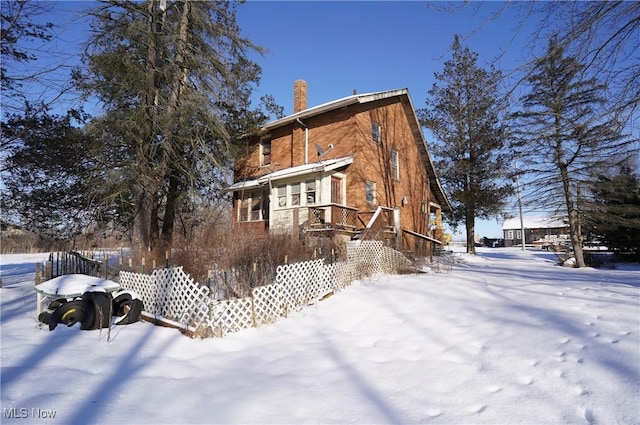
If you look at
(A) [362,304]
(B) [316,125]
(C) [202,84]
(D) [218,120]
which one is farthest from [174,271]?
(B) [316,125]

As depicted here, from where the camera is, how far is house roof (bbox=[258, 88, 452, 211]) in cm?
1675

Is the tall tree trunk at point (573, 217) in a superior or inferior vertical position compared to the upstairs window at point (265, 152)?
inferior

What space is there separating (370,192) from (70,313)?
1381 cm

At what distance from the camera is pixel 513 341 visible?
190 inches

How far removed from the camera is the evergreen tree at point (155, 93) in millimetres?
11527

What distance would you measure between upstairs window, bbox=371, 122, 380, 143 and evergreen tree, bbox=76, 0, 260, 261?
293 inches

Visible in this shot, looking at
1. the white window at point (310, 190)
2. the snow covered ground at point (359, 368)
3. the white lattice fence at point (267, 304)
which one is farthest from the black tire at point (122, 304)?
the white window at point (310, 190)

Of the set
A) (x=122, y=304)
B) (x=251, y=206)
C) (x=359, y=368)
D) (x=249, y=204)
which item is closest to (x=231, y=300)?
(x=122, y=304)

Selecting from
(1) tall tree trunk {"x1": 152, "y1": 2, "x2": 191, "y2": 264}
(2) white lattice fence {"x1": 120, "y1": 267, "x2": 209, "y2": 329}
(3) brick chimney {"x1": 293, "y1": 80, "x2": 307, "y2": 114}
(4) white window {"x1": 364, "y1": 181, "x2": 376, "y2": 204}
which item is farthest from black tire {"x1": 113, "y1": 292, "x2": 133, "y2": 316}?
(3) brick chimney {"x1": 293, "y1": 80, "x2": 307, "y2": 114}

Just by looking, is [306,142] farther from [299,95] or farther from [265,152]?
[299,95]

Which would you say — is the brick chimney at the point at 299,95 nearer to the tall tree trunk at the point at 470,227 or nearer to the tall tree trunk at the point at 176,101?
the tall tree trunk at the point at 176,101

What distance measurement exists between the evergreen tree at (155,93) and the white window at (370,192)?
710cm

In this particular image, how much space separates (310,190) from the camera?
1641cm

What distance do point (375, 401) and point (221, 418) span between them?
60.7 inches
